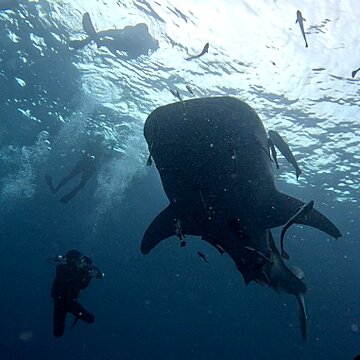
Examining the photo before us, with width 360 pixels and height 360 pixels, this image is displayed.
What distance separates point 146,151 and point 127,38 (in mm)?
14339

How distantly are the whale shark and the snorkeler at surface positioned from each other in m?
8.23

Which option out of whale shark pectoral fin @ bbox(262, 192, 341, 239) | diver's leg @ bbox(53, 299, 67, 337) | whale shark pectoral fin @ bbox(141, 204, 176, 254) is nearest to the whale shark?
whale shark pectoral fin @ bbox(262, 192, 341, 239)

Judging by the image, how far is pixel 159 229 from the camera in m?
7.69

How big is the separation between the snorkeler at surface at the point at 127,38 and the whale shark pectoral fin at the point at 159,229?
737 cm

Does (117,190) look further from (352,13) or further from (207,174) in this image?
(207,174)

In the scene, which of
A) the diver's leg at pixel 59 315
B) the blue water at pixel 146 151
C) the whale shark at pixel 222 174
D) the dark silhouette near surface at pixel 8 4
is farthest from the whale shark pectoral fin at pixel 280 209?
the dark silhouette near surface at pixel 8 4

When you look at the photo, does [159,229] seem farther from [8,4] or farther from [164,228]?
[8,4]

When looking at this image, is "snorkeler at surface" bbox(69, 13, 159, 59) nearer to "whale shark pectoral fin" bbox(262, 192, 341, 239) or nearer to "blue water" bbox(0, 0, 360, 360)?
"blue water" bbox(0, 0, 360, 360)

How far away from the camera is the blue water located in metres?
12.7

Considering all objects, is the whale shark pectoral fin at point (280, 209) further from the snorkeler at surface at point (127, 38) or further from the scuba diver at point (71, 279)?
the snorkeler at surface at point (127, 38)

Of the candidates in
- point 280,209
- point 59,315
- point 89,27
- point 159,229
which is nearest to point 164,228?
point 159,229

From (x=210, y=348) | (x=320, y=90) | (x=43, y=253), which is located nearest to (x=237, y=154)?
(x=320, y=90)

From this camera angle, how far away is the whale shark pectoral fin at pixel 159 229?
723 centimetres

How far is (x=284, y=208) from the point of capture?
19.0ft
